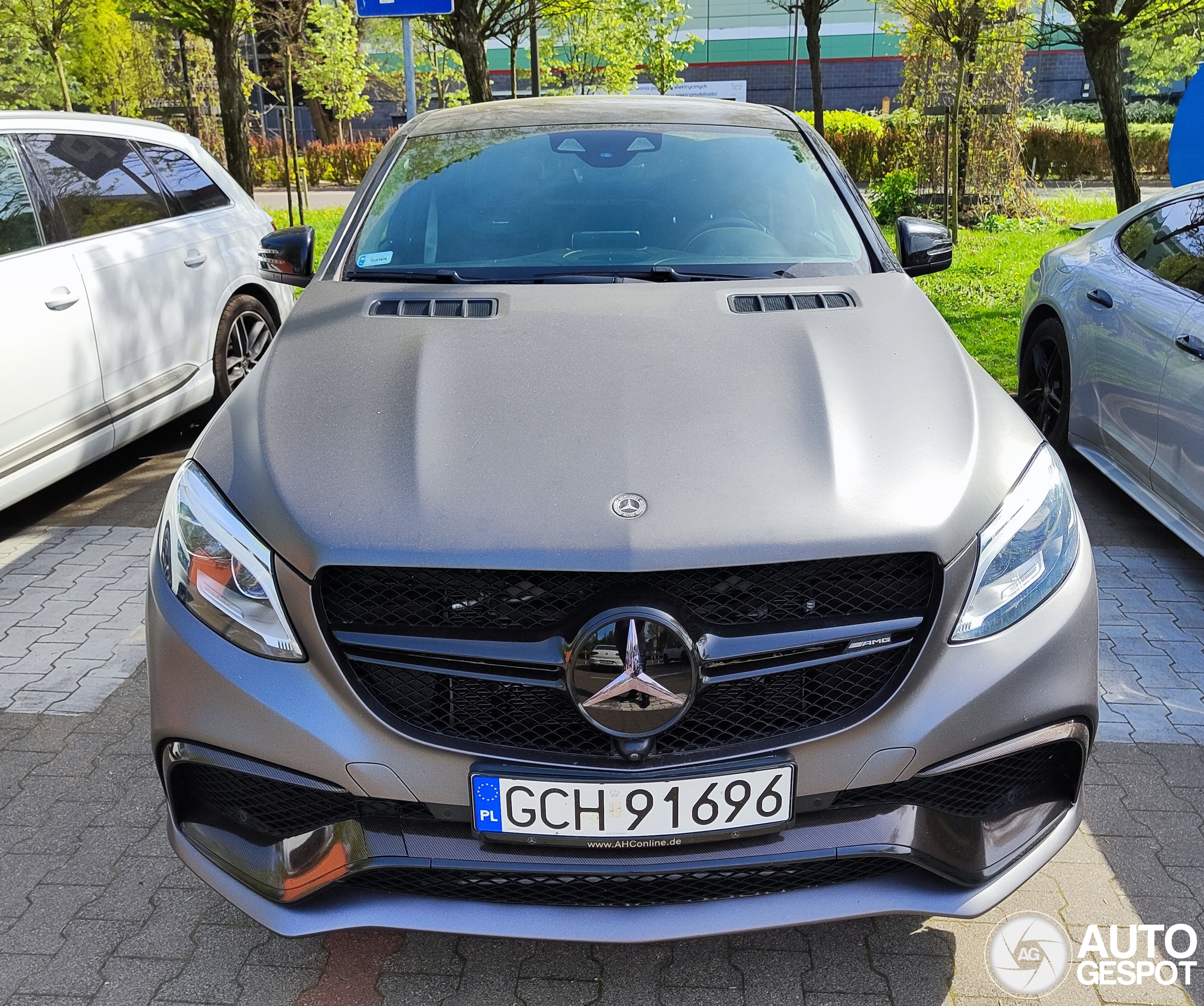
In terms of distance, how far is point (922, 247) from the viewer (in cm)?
360

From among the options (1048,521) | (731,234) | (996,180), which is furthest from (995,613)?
(996,180)

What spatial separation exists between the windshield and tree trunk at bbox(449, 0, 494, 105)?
9.31m

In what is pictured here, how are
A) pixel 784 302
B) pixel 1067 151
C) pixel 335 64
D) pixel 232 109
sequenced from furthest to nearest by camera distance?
pixel 1067 151 → pixel 335 64 → pixel 232 109 → pixel 784 302

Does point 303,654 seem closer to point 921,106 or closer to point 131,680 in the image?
point 131,680

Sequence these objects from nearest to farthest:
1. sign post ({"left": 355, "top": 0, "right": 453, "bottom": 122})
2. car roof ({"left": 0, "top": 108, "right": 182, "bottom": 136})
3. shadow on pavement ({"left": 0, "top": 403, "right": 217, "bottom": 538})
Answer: car roof ({"left": 0, "top": 108, "right": 182, "bottom": 136})
shadow on pavement ({"left": 0, "top": 403, "right": 217, "bottom": 538})
sign post ({"left": 355, "top": 0, "right": 453, "bottom": 122})

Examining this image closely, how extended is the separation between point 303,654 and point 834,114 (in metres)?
31.4

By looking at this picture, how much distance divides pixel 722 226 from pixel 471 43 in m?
10.2

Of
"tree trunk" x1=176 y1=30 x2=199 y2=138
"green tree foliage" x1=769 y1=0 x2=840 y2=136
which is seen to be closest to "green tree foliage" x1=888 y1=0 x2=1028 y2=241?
"green tree foliage" x1=769 y1=0 x2=840 y2=136

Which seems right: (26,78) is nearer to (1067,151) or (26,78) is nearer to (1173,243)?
(1067,151)

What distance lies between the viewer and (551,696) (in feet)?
6.35

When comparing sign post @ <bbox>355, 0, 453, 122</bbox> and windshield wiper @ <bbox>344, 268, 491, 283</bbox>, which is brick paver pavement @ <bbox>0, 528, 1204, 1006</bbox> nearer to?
windshield wiper @ <bbox>344, 268, 491, 283</bbox>

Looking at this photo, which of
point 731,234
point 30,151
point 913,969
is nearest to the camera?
point 913,969

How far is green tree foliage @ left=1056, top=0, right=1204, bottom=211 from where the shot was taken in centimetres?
899

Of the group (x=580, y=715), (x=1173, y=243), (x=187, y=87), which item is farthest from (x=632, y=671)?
(x=187, y=87)
